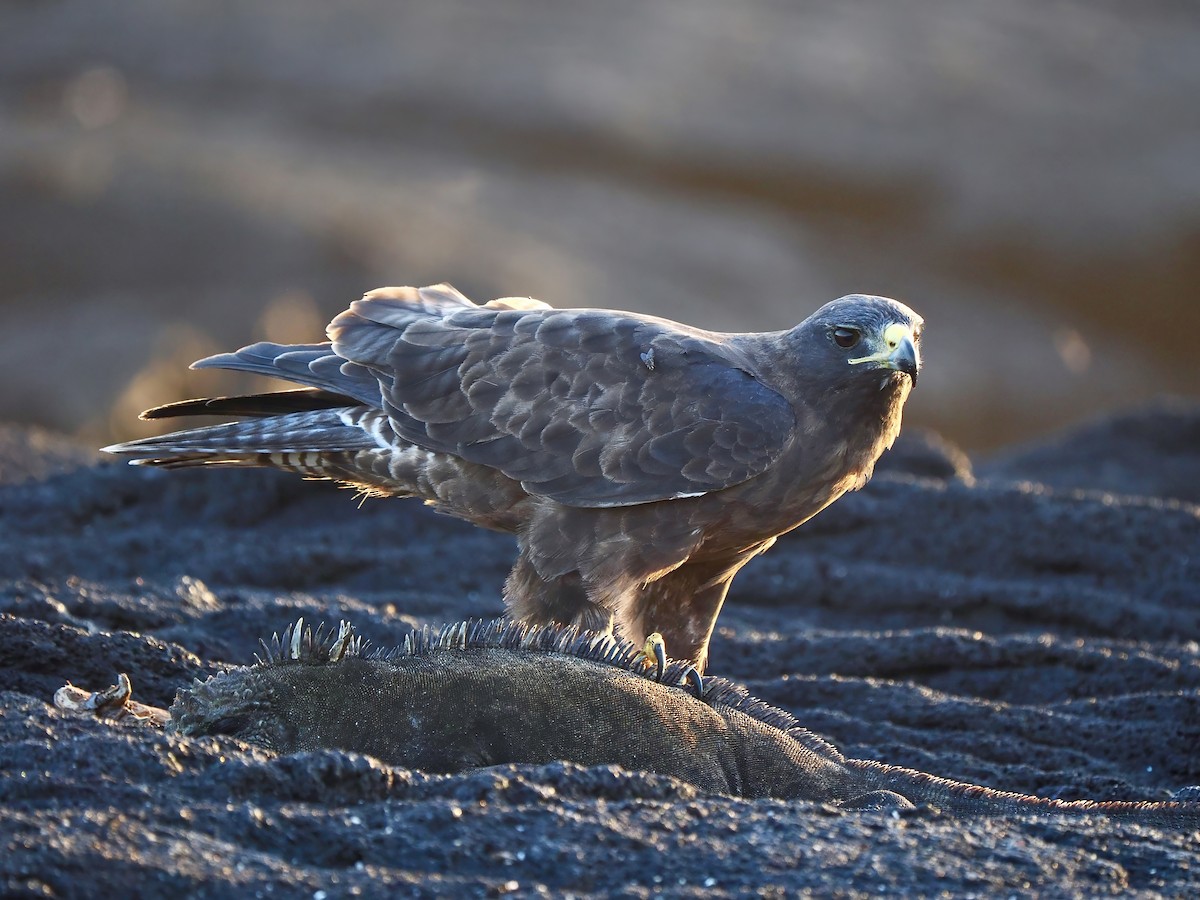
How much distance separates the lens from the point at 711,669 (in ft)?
15.5

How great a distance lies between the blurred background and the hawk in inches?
298

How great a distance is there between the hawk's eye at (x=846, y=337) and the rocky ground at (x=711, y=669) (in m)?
1.12

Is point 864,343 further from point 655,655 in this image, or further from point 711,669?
point 711,669

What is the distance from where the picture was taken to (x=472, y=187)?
13070 millimetres

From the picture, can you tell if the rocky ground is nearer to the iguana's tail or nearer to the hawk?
the iguana's tail

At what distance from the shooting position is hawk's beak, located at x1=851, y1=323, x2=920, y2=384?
3.82 metres

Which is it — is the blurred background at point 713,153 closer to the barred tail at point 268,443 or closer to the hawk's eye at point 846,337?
the barred tail at point 268,443

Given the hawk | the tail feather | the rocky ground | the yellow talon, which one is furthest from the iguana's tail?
the tail feather

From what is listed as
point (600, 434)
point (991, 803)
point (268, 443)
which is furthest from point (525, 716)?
point (268, 443)

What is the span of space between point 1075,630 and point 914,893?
323 cm

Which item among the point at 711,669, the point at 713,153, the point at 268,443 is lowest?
the point at 711,669

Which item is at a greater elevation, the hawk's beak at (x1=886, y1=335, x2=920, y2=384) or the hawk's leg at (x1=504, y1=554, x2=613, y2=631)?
the hawk's beak at (x1=886, y1=335, x2=920, y2=384)

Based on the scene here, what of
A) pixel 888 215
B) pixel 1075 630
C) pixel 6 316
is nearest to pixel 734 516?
pixel 1075 630

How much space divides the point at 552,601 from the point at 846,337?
1130mm
